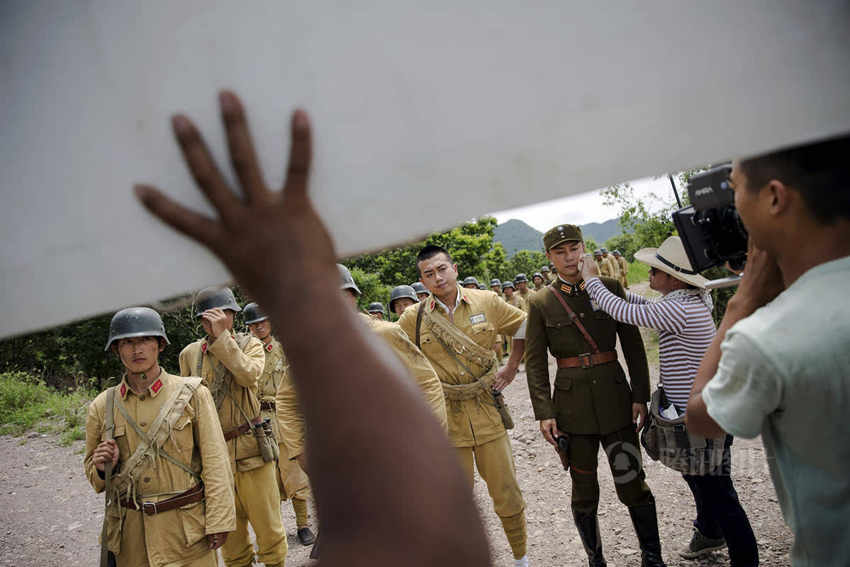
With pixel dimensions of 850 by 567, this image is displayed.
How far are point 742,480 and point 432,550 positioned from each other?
5.09 metres

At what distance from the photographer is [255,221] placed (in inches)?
20.7

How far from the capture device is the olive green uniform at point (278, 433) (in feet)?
15.7

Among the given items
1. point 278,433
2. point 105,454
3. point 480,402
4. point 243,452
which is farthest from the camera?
point 278,433

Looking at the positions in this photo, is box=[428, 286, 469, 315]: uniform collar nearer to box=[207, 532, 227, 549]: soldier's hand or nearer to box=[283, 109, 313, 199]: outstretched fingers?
box=[207, 532, 227, 549]: soldier's hand

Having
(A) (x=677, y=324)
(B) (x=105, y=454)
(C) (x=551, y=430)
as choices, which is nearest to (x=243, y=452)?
(B) (x=105, y=454)

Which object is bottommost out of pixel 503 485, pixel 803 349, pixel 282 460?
pixel 503 485

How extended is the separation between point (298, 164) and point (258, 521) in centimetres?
420

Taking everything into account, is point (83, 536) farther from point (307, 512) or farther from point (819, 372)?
point (819, 372)

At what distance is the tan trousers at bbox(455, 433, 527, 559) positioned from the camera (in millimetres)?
3579

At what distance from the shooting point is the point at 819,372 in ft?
3.26

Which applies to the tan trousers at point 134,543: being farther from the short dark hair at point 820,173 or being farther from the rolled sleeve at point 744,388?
the short dark hair at point 820,173

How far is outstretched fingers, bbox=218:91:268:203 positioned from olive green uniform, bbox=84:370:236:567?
9.91ft

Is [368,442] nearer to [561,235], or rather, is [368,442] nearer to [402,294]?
[561,235]

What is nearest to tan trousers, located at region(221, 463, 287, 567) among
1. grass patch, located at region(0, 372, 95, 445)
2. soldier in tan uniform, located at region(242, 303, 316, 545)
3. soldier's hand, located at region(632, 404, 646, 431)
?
soldier in tan uniform, located at region(242, 303, 316, 545)
